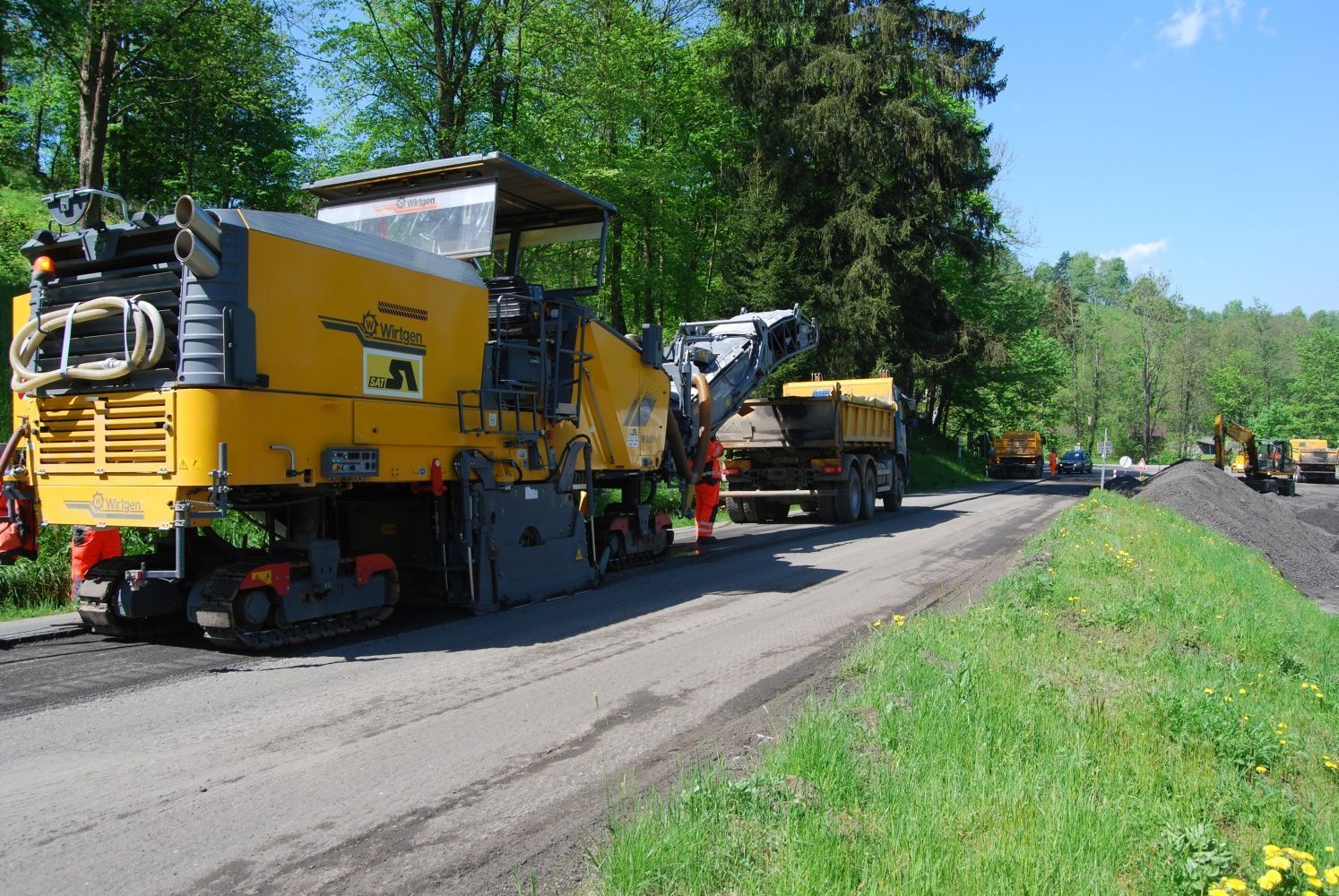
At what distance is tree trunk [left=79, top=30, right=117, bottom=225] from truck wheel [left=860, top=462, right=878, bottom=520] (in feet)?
53.6

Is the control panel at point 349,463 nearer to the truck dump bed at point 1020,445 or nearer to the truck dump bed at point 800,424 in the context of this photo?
the truck dump bed at point 800,424

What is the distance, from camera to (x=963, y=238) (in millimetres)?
32719

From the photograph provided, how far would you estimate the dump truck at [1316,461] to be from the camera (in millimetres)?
48812

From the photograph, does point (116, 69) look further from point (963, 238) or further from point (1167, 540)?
point (963, 238)

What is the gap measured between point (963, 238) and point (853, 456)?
1751cm

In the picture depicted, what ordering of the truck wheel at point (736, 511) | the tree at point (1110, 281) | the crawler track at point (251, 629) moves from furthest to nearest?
the tree at point (1110, 281), the truck wheel at point (736, 511), the crawler track at point (251, 629)

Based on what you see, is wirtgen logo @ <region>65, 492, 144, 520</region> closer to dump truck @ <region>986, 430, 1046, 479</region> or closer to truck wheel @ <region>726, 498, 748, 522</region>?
truck wheel @ <region>726, 498, 748, 522</region>

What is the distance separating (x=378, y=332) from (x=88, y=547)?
123 inches

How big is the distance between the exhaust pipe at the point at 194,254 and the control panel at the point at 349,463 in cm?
155

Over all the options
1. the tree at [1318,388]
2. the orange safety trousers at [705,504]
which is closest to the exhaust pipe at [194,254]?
the orange safety trousers at [705,504]

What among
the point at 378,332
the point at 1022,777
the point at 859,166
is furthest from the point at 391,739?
the point at 859,166

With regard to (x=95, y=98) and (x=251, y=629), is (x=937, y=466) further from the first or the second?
(x=251, y=629)

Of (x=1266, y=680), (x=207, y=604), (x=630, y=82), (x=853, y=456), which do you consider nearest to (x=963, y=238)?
(x=630, y=82)

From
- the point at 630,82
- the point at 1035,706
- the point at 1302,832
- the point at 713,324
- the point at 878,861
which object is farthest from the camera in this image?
the point at 630,82
